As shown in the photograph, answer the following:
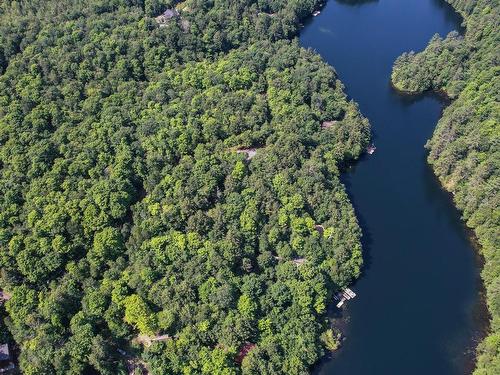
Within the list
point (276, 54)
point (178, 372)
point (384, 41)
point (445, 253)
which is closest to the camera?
point (178, 372)

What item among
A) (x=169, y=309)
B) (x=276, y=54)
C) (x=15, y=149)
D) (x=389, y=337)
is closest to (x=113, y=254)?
(x=169, y=309)

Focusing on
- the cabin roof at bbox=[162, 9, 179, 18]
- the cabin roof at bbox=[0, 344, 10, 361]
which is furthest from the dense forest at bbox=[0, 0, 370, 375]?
the cabin roof at bbox=[162, 9, 179, 18]

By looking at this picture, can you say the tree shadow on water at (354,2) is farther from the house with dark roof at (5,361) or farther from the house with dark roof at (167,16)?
the house with dark roof at (5,361)

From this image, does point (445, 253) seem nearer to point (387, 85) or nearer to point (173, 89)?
point (387, 85)

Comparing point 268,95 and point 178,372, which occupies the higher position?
point 268,95

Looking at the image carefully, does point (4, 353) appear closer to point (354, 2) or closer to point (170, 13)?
point (170, 13)

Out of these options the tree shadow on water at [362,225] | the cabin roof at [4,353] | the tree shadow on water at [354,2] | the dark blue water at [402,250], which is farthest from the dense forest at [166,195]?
the tree shadow on water at [354,2]

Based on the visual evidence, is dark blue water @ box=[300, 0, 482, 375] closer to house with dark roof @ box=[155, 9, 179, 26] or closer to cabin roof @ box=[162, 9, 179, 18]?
cabin roof @ box=[162, 9, 179, 18]
